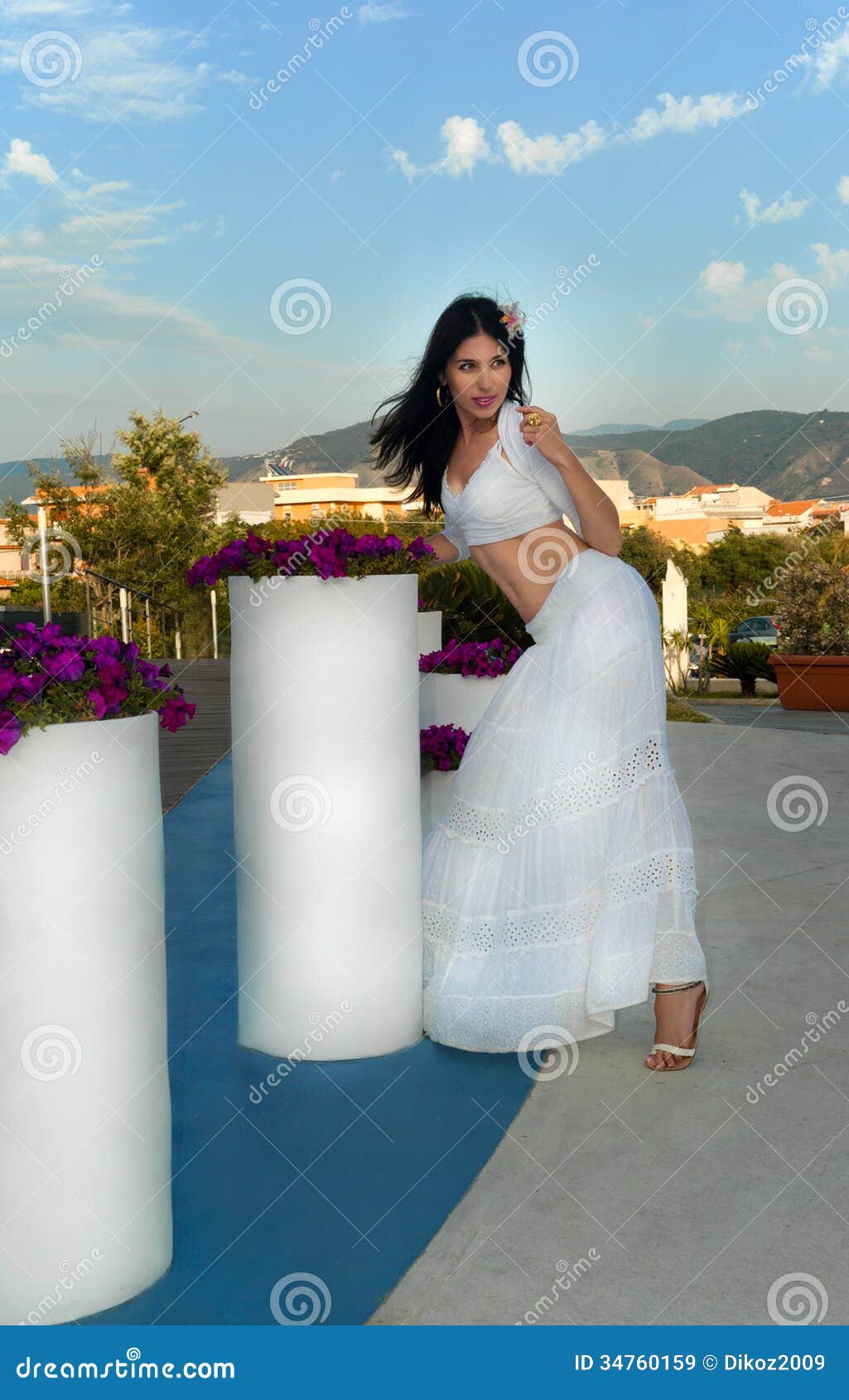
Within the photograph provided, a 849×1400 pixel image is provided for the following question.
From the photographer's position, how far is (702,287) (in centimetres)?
579

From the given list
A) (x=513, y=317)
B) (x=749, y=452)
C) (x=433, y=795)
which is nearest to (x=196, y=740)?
(x=433, y=795)

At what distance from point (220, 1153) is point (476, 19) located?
4.02 metres

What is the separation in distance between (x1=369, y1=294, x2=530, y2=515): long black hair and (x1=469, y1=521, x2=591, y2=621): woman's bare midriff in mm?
335

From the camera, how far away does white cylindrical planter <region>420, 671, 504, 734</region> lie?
4.67 meters

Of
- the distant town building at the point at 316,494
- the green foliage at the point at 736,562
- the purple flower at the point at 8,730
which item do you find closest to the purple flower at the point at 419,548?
the purple flower at the point at 8,730

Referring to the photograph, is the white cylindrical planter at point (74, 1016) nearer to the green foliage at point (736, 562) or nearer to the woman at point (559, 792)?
the woman at point (559, 792)

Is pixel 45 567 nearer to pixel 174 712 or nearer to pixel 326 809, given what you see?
pixel 326 809

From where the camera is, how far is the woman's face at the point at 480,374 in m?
3.22

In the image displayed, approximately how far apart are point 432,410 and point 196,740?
770 centimetres

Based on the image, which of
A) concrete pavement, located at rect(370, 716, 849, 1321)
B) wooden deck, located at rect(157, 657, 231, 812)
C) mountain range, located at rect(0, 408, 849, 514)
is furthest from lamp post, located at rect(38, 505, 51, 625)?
mountain range, located at rect(0, 408, 849, 514)

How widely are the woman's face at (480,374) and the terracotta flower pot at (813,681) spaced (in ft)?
32.3

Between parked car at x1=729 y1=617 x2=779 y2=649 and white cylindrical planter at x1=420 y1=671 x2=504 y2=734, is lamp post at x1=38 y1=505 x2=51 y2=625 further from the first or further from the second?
parked car at x1=729 y1=617 x2=779 y2=649

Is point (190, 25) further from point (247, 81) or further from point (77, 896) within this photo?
point (77, 896)

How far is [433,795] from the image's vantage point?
4.16m
